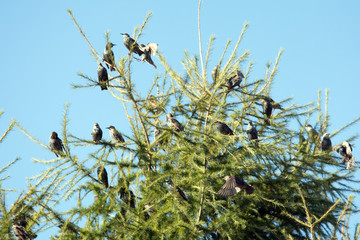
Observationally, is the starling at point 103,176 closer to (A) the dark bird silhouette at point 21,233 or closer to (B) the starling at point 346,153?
(A) the dark bird silhouette at point 21,233

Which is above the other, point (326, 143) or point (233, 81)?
point (233, 81)

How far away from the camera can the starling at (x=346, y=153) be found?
22.1 feet

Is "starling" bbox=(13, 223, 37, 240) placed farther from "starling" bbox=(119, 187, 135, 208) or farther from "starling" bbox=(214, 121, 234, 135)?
"starling" bbox=(214, 121, 234, 135)

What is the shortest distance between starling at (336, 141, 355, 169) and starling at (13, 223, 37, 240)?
369cm

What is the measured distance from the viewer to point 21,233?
5801mm

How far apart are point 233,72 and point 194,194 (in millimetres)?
1893

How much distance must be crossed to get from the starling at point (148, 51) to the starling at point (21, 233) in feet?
8.66

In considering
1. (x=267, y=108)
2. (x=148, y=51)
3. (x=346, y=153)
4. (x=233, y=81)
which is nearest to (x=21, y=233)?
(x=148, y=51)

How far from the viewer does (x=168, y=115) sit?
6.53 meters

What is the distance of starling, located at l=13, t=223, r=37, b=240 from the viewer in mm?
5762

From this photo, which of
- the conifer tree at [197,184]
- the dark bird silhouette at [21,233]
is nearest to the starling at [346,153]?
the conifer tree at [197,184]

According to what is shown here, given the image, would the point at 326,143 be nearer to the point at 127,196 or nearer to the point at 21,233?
the point at 127,196

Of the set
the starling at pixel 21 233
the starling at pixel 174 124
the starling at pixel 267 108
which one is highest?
the starling at pixel 267 108

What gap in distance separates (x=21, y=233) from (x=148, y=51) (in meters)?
2.89
